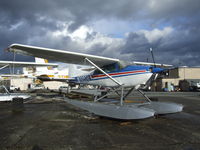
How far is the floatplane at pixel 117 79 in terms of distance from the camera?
5.78 metres

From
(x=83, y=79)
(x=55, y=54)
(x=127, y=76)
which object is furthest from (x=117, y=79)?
(x=55, y=54)

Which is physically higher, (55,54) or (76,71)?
(55,54)

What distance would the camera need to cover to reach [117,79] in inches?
301

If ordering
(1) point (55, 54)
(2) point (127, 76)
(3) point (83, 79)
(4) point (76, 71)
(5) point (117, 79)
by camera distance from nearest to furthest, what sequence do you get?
(2) point (127, 76) < (5) point (117, 79) < (1) point (55, 54) < (3) point (83, 79) < (4) point (76, 71)

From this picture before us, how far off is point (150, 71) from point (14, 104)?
7.46 m

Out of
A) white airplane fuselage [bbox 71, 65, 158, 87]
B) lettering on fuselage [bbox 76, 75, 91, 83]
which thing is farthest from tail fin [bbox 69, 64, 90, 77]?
white airplane fuselage [bbox 71, 65, 158, 87]

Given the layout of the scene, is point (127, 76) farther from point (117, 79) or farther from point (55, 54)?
point (55, 54)

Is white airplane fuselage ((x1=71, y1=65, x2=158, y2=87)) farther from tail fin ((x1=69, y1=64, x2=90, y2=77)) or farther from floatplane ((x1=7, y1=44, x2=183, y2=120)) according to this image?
tail fin ((x1=69, y1=64, x2=90, y2=77))

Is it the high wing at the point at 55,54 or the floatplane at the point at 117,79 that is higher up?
the high wing at the point at 55,54

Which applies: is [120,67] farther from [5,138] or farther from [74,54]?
[5,138]

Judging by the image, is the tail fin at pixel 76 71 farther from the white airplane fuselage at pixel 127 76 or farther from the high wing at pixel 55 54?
the white airplane fuselage at pixel 127 76

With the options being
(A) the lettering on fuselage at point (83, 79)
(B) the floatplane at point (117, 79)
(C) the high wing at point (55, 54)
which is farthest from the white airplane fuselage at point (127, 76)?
(A) the lettering on fuselage at point (83, 79)

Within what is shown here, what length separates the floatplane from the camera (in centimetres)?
578

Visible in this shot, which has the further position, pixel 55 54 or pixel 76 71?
pixel 76 71
